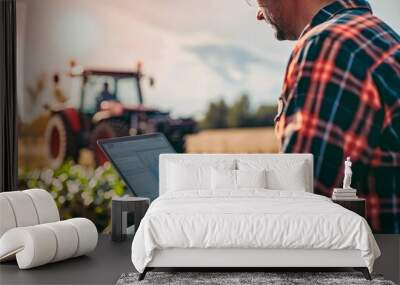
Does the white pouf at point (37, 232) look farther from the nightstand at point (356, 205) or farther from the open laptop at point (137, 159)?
the nightstand at point (356, 205)

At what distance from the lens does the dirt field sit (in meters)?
7.77

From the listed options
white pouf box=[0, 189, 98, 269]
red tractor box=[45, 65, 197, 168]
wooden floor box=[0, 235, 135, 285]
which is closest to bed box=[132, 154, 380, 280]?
wooden floor box=[0, 235, 135, 285]

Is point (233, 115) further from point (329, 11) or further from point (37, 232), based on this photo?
point (37, 232)

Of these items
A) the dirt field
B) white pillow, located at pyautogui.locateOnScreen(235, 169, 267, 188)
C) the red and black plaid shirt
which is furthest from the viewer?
the dirt field

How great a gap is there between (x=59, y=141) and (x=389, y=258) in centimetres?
380

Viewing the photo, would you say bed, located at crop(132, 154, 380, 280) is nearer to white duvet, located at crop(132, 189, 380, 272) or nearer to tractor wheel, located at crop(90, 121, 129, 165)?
white duvet, located at crop(132, 189, 380, 272)

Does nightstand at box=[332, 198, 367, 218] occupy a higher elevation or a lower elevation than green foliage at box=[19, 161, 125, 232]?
higher

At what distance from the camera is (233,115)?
7.80m

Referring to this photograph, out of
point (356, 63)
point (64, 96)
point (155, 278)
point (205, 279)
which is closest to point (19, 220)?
point (155, 278)

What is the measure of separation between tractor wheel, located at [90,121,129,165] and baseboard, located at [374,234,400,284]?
9.70 feet

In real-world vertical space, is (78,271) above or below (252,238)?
below

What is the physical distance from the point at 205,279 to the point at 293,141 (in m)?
2.76

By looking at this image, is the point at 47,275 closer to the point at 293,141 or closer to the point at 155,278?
the point at 155,278

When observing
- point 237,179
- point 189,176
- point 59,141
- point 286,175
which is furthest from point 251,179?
point 59,141
